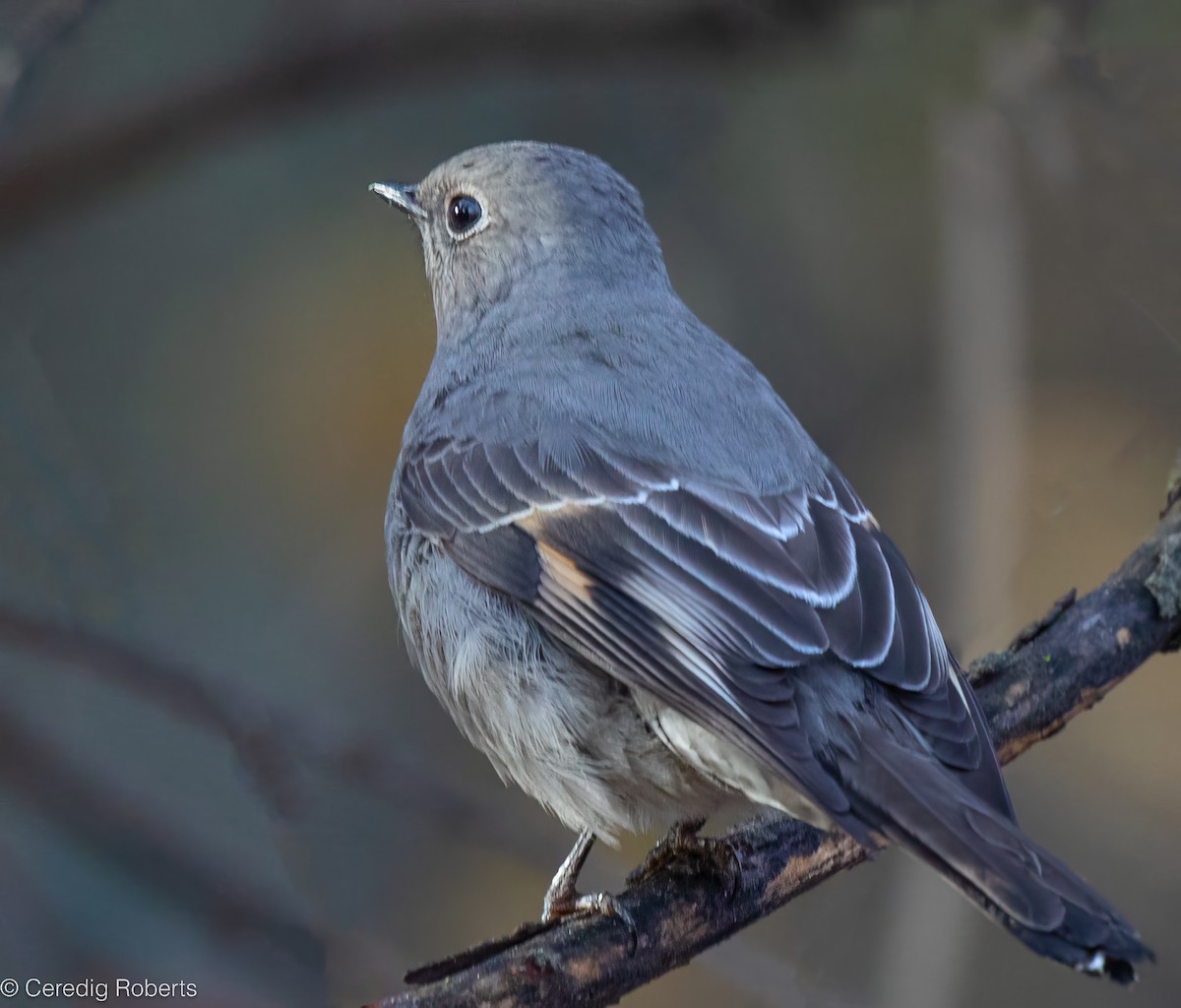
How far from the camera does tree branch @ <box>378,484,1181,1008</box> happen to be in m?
3.10

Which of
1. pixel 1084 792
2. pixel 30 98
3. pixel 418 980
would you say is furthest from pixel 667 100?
pixel 418 980

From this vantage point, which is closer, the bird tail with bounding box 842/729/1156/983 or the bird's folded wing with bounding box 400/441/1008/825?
the bird tail with bounding box 842/729/1156/983

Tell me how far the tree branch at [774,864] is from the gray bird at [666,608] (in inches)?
5.6

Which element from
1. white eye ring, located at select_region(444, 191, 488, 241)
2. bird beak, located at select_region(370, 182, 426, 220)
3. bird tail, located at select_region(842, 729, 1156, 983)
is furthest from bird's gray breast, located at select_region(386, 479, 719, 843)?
bird beak, located at select_region(370, 182, 426, 220)

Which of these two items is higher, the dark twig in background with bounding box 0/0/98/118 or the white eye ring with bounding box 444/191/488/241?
the dark twig in background with bounding box 0/0/98/118

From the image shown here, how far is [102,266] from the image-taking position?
19.7 ft

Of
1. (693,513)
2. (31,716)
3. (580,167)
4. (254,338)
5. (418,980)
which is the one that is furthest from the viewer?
(254,338)

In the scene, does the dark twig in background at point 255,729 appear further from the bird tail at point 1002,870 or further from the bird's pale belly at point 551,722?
the bird tail at point 1002,870

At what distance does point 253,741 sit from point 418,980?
1128mm

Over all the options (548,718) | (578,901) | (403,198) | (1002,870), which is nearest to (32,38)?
(403,198)

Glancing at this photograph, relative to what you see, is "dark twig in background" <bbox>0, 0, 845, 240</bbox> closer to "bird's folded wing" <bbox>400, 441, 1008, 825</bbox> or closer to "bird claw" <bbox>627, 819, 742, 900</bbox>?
"bird's folded wing" <bbox>400, 441, 1008, 825</bbox>

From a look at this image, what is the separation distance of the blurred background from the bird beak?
358 millimetres

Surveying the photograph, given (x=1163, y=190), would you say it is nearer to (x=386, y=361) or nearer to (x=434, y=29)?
(x=434, y=29)

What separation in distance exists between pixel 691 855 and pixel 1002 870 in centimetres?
117
